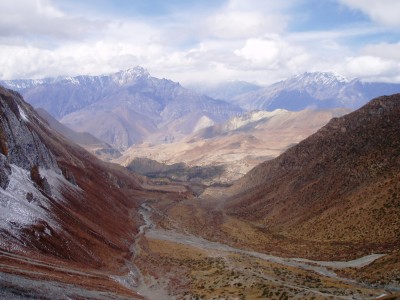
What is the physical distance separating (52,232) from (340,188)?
75.1 meters

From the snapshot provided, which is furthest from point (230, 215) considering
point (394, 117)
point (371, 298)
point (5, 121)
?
point (371, 298)

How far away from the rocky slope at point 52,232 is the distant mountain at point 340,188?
40271mm

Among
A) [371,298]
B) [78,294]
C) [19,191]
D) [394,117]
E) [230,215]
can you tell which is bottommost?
[230,215]

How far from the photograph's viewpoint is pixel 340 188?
113875 millimetres

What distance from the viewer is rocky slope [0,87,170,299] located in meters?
43.8

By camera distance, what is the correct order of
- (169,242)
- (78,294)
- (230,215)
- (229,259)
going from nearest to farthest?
(78,294) < (229,259) < (169,242) < (230,215)

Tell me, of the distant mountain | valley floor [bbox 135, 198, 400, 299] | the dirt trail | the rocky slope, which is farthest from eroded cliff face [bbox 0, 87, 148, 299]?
the distant mountain

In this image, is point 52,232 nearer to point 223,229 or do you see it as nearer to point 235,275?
point 235,275

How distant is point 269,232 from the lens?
111250 millimetres

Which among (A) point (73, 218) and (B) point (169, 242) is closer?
(A) point (73, 218)

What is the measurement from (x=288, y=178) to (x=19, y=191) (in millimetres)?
93176

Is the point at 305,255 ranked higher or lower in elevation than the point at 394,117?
lower

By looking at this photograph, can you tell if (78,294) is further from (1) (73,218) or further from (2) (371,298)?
(1) (73,218)

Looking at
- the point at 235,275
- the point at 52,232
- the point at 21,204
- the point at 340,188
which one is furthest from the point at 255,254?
the point at 21,204
